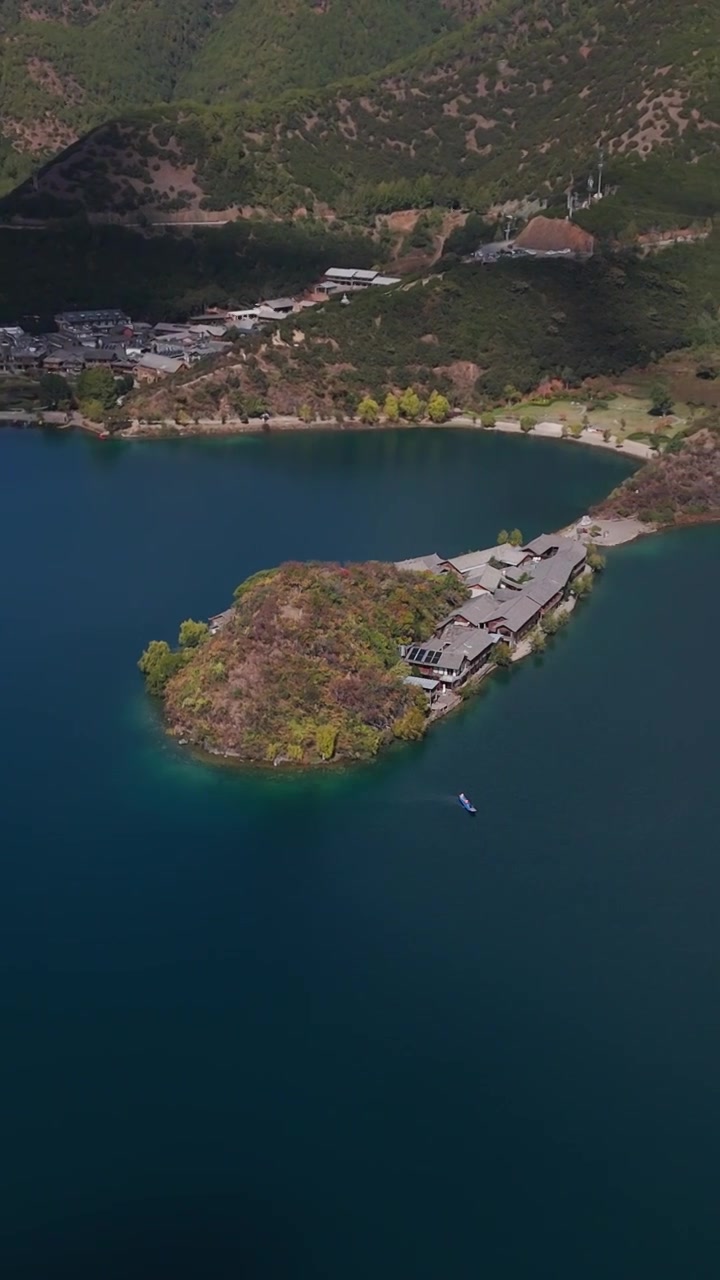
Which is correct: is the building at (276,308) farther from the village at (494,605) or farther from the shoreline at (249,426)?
the village at (494,605)

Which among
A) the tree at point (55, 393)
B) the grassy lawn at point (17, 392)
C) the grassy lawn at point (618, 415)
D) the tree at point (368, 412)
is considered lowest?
the grassy lawn at point (17, 392)

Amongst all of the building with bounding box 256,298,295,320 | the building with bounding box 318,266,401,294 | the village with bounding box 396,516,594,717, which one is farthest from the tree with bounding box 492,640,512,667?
the building with bounding box 318,266,401,294

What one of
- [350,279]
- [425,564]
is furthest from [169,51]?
[425,564]

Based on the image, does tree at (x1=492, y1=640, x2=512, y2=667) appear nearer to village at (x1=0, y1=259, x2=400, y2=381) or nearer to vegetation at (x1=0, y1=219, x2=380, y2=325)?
village at (x1=0, y1=259, x2=400, y2=381)

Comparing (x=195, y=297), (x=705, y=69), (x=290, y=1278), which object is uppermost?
(x=705, y=69)

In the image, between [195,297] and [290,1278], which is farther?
[195,297]

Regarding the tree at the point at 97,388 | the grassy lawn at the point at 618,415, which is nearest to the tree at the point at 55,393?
the tree at the point at 97,388

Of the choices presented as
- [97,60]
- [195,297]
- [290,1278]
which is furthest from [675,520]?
[97,60]

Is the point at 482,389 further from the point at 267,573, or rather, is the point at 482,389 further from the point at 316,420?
the point at 267,573
